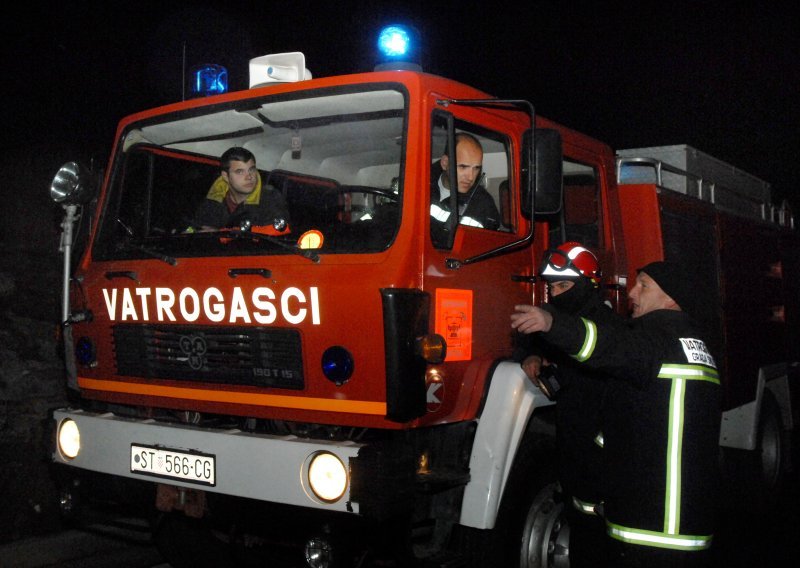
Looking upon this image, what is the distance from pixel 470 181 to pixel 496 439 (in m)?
1.16

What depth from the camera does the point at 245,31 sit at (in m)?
10.5

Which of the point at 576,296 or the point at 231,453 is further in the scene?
the point at 576,296

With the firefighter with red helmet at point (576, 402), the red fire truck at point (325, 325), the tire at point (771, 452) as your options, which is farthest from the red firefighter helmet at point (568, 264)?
the tire at point (771, 452)

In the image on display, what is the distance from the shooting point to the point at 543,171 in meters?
3.50

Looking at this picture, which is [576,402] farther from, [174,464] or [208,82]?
[208,82]

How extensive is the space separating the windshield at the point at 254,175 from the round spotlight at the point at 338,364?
511mm

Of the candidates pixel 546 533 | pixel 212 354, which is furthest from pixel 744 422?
pixel 212 354

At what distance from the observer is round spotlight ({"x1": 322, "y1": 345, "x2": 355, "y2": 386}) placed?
333 centimetres

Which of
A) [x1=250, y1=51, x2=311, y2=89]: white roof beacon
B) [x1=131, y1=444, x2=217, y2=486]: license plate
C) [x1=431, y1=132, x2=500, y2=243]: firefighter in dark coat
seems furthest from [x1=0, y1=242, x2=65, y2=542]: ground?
[x1=431, y1=132, x2=500, y2=243]: firefighter in dark coat

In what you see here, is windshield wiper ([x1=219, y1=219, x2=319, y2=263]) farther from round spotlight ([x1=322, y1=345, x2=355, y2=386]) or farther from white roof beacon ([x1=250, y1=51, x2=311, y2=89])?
white roof beacon ([x1=250, y1=51, x2=311, y2=89])

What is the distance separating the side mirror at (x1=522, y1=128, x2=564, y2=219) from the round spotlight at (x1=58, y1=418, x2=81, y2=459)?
2.33 m

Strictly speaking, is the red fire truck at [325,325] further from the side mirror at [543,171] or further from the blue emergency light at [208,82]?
the blue emergency light at [208,82]

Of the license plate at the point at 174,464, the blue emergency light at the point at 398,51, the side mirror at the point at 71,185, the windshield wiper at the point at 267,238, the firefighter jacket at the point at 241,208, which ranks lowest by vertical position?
the license plate at the point at 174,464

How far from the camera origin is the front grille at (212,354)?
3496mm
